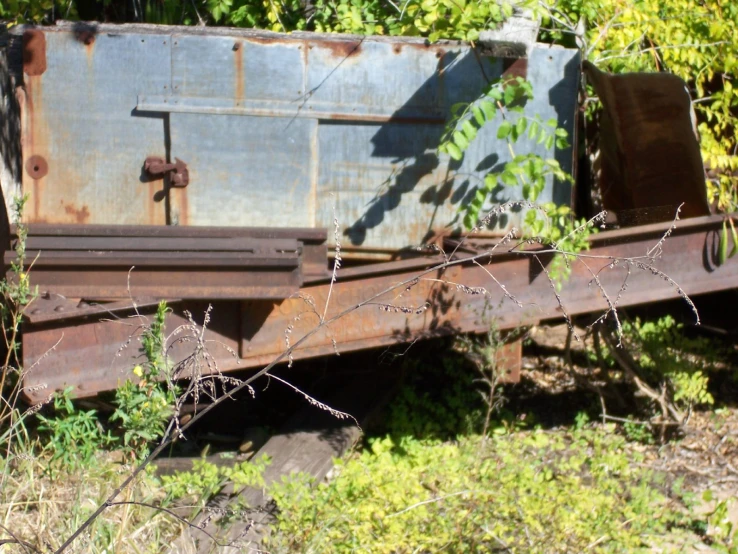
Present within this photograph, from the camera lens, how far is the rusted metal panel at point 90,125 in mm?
4062

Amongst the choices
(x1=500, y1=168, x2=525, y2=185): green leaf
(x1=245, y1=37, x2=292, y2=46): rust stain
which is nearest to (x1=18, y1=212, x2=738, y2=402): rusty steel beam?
(x1=500, y1=168, x2=525, y2=185): green leaf

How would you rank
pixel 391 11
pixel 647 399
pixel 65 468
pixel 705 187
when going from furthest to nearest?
pixel 647 399 < pixel 391 11 < pixel 705 187 < pixel 65 468

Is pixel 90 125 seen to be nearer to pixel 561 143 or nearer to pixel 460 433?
pixel 561 143

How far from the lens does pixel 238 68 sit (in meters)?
4.11

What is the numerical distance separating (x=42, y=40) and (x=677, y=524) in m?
4.03

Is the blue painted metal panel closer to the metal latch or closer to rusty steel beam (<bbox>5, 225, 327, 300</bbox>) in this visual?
the metal latch

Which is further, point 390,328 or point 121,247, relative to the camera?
point 390,328

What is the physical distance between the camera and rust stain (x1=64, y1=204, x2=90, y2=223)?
417cm

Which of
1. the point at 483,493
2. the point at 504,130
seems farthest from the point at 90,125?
the point at 483,493

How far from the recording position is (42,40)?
4023mm

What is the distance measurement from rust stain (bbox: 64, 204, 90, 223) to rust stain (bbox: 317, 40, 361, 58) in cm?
144

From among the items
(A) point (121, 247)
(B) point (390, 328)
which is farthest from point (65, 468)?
(B) point (390, 328)

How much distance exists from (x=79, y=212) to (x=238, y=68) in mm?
1080

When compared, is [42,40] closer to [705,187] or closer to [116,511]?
[116,511]
